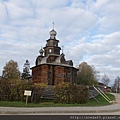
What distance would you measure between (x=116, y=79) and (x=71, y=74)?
6559cm

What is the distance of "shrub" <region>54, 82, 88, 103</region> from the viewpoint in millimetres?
25875

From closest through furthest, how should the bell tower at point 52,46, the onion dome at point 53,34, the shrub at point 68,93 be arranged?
the shrub at point 68,93 < the bell tower at point 52,46 < the onion dome at point 53,34

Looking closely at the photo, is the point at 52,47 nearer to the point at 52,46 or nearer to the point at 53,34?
the point at 52,46

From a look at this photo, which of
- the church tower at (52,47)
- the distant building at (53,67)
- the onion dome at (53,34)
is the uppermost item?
the onion dome at (53,34)

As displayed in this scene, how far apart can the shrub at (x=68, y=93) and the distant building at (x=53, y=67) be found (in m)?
28.1

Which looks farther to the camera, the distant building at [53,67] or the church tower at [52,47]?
the church tower at [52,47]

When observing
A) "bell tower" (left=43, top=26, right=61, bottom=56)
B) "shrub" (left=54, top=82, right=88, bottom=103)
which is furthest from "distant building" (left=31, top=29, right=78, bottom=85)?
"shrub" (left=54, top=82, right=88, bottom=103)

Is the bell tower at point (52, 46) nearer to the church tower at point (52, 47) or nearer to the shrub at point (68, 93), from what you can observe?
the church tower at point (52, 47)

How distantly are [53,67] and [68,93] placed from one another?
100ft

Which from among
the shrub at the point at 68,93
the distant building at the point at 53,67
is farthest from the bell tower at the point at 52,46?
the shrub at the point at 68,93

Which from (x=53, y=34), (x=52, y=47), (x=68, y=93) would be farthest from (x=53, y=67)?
(x=68, y=93)

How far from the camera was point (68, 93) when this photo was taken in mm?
26031

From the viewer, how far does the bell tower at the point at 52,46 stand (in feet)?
198

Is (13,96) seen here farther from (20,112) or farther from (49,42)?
(49,42)
